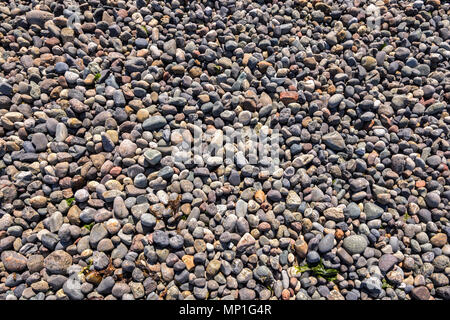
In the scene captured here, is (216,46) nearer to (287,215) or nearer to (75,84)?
(75,84)

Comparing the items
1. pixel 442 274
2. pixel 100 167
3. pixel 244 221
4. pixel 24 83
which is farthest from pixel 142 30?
pixel 442 274

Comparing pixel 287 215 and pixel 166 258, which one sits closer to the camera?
pixel 166 258

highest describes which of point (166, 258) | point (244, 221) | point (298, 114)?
point (298, 114)

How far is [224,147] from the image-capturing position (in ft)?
8.94

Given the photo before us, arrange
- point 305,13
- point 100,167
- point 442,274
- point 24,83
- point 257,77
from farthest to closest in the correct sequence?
point 305,13
point 257,77
point 24,83
point 100,167
point 442,274

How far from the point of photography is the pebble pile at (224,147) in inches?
93.9

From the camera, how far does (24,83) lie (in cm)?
287

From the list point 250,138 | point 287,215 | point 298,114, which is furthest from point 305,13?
point 287,215

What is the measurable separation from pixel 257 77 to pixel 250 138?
26.7 inches

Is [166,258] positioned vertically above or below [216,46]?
below

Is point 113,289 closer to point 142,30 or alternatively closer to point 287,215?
point 287,215

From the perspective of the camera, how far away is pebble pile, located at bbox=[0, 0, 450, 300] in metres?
2.38

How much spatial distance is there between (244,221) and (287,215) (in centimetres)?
37

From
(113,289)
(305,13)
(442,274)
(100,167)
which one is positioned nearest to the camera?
(113,289)
